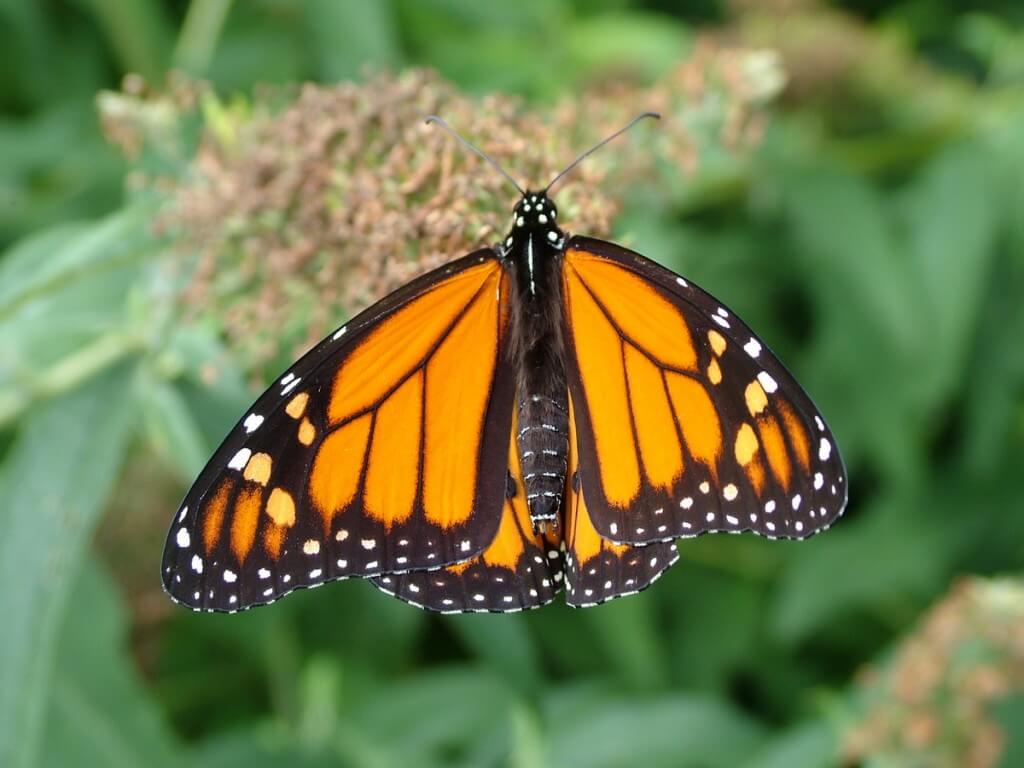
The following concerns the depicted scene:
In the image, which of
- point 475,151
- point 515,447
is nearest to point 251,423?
point 515,447

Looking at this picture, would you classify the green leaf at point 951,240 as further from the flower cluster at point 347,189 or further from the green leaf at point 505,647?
the green leaf at point 505,647

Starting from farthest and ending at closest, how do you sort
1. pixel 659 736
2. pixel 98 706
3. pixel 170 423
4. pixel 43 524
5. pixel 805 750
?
1. pixel 659 736
2. pixel 805 750
3. pixel 98 706
4. pixel 170 423
5. pixel 43 524

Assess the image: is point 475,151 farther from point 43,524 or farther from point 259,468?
point 43,524

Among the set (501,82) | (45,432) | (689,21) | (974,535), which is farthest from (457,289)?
(689,21)

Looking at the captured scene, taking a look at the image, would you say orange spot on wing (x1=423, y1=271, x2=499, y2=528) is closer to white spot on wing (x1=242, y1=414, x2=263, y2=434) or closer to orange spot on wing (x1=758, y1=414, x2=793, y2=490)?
white spot on wing (x1=242, y1=414, x2=263, y2=434)

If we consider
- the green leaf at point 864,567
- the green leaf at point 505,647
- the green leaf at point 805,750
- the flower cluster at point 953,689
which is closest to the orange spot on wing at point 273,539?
the green leaf at point 505,647
